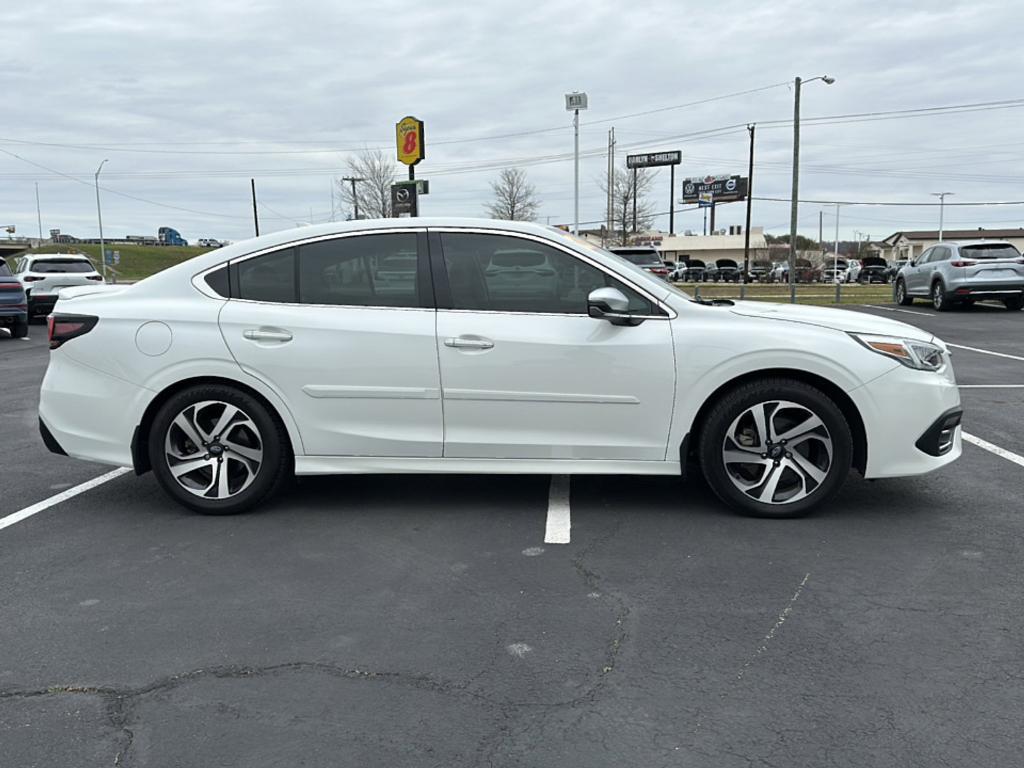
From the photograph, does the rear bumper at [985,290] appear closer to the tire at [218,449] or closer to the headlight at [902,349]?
the headlight at [902,349]

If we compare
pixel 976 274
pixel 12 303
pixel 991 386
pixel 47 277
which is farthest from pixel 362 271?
pixel 976 274

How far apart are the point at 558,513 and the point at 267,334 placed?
1.86 metres

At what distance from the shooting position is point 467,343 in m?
4.55

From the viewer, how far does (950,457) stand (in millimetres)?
4648

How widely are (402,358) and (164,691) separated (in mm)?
2131

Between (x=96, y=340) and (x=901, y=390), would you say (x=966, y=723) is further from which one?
(x=96, y=340)

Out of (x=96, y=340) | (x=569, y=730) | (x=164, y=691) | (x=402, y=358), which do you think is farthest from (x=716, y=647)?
(x=96, y=340)

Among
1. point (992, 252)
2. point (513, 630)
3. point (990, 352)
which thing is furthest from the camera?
point (992, 252)

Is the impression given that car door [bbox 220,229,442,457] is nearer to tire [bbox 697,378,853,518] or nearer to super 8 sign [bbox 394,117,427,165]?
tire [bbox 697,378,853,518]

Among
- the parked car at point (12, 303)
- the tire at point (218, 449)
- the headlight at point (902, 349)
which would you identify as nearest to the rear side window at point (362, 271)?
the tire at point (218, 449)

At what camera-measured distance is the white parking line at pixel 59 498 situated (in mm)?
4807

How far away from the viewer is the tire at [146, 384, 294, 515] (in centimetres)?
469

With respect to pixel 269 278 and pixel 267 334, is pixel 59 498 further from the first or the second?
pixel 269 278

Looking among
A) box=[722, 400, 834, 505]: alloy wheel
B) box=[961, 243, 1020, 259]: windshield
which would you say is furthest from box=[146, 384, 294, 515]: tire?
box=[961, 243, 1020, 259]: windshield
